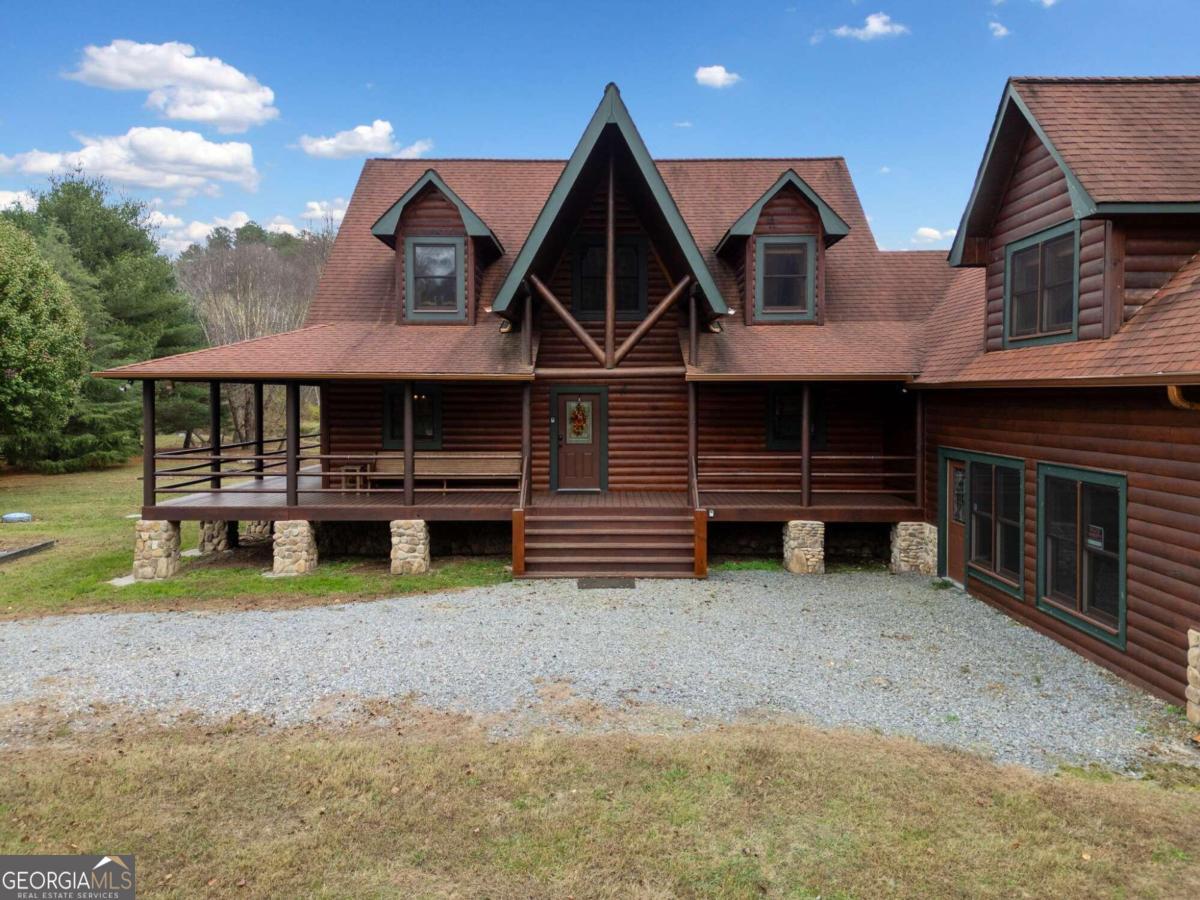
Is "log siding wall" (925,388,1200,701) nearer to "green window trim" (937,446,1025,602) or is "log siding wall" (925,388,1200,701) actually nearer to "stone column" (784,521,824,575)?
"green window trim" (937,446,1025,602)

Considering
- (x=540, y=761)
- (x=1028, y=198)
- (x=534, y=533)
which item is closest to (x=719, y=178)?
(x=1028, y=198)

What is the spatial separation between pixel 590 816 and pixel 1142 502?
652 cm

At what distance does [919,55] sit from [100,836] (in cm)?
5383

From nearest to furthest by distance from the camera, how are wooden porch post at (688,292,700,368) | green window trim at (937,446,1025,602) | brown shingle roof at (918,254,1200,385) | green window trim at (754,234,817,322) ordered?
1. brown shingle roof at (918,254,1200,385)
2. green window trim at (937,446,1025,602)
3. wooden porch post at (688,292,700,368)
4. green window trim at (754,234,817,322)

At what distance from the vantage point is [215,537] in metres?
13.8

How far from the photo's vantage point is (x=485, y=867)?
14.0 ft

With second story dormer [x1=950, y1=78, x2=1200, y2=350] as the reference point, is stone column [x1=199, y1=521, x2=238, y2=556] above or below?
below

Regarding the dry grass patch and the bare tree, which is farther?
the bare tree

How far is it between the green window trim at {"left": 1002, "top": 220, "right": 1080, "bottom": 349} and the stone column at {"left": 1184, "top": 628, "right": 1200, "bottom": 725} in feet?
12.6

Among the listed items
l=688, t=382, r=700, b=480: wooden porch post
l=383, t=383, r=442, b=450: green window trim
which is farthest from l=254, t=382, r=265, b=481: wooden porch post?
l=688, t=382, r=700, b=480: wooden porch post

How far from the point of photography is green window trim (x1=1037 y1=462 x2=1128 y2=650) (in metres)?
7.34

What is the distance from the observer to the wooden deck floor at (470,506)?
472 inches

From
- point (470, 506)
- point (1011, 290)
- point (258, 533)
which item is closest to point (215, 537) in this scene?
point (258, 533)

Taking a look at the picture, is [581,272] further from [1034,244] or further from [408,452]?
[1034,244]
